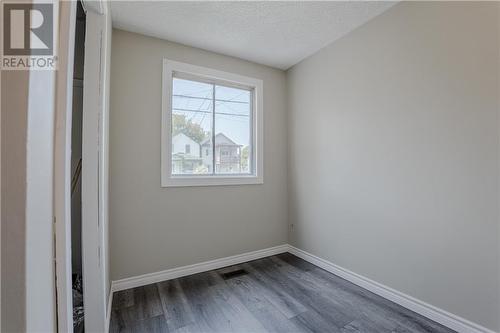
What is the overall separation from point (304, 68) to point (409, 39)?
4.21ft

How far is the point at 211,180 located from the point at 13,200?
2.33 meters

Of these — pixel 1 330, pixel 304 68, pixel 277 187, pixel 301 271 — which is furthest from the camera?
pixel 277 187

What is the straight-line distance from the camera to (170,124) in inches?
99.2

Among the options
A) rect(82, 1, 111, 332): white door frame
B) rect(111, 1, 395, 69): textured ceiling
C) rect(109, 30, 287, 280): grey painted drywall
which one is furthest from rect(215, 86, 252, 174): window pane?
rect(82, 1, 111, 332): white door frame

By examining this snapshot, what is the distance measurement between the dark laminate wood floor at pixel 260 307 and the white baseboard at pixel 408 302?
51 millimetres

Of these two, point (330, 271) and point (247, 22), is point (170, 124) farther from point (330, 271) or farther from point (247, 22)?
point (330, 271)

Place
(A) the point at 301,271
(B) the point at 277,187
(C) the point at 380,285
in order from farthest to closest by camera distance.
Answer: (B) the point at 277,187
(A) the point at 301,271
(C) the point at 380,285

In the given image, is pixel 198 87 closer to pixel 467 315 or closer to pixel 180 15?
pixel 180 15

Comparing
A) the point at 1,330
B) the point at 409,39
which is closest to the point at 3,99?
the point at 1,330

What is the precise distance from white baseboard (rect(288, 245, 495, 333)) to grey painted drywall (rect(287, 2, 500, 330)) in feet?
0.15

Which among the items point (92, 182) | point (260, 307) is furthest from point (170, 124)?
point (260, 307)

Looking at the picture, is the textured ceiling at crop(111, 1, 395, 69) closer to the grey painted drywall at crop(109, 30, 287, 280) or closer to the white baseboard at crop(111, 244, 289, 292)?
the grey painted drywall at crop(109, 30, 287, 280)

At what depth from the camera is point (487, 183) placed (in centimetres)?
153

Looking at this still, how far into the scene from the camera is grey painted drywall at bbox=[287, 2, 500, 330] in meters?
1.55
